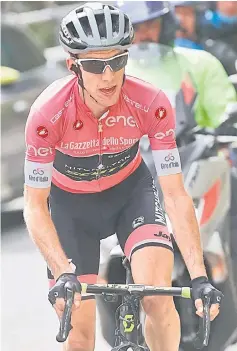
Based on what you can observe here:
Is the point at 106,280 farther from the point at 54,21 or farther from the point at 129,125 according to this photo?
the point at 54,21

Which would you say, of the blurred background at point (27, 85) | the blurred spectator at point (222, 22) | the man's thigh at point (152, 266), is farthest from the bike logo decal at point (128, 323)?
the blurred spectator at point (222, 22)

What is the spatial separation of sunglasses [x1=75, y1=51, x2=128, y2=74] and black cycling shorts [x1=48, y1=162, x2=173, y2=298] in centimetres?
32

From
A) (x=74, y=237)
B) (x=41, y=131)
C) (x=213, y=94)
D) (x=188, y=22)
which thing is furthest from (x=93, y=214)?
(x=188, y=22)

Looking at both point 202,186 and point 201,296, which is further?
point 202,186

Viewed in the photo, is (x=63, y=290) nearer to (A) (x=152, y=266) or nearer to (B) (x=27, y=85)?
(A) (x=152, y=266)

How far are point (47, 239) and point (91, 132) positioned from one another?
0.90ft

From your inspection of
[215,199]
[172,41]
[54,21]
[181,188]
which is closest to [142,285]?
[181,188]

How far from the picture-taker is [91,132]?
1.80 metres

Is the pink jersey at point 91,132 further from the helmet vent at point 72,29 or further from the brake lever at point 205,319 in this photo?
the brake lever at point 205,319

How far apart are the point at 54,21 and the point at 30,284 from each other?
881 millimetres

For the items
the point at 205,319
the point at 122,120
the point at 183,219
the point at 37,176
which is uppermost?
the point at 122,120

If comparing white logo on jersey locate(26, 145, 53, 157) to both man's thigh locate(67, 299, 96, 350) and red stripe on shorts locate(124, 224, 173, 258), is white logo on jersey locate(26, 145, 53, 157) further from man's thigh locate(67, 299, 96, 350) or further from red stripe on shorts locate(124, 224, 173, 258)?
man's thigh locate(67, 299, 96, 350)

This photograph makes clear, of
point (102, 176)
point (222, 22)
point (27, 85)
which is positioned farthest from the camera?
point (222, 22)

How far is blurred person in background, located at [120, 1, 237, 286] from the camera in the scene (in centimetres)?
240
